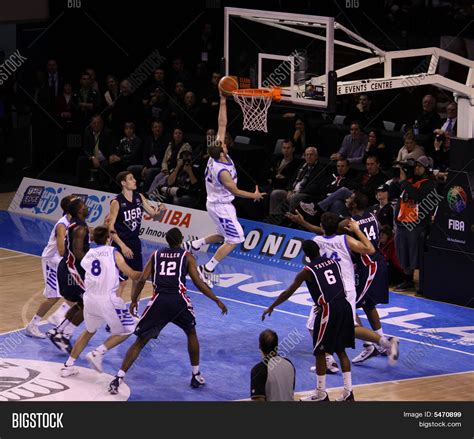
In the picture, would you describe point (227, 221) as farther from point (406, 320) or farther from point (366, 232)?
point (366, 232)

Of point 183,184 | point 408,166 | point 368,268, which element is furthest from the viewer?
point 183,184

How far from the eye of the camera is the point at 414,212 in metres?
15.7

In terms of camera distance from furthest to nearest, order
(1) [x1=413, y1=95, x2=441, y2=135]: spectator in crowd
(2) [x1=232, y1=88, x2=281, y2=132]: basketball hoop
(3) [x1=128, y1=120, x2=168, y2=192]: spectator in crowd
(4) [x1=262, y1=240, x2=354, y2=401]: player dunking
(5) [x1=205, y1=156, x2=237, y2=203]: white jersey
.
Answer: (3) [x1=128, y1=120, x2=168, y2=192]: spectator in crowd < (1) [x1=413, y1=95, x2=441, y2=135]: spectator in crowd < (2) [x1=232, y1=88, x2=281, y2=132]: basketball hoop < (5) [x1=205, y1=156, x2=237, y2=203]: white jersey < (4) [x1=262, y1=240, x2=354, y2=401]: player dunking

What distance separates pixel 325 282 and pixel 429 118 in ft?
24.5

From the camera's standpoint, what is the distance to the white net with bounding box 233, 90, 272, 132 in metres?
15.1

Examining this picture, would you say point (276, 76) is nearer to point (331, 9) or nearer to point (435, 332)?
point (435, 332)

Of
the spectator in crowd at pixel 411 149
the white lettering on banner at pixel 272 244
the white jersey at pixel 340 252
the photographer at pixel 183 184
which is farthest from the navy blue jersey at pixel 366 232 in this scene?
the photographer at pixel 183 184

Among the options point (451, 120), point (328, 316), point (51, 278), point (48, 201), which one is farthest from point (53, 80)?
point (328, 316)

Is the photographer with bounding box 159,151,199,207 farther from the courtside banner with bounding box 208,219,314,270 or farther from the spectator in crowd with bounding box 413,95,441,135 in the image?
the spectator in crowd with bounding box 413,95,441,135

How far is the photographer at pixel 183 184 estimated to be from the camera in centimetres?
1898

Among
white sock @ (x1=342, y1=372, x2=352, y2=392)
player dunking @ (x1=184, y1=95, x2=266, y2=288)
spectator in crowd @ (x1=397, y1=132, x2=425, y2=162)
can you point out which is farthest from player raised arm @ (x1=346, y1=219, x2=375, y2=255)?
spectator in crowd @ (x1=397, y1=132, x2=425, y2=162)

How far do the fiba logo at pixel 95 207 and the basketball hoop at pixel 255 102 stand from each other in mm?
4762

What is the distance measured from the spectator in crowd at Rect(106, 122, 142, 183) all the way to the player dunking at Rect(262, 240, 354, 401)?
31.8 ft

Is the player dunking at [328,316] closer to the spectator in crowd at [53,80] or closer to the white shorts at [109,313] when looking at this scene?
the white shorts at [109,313]
